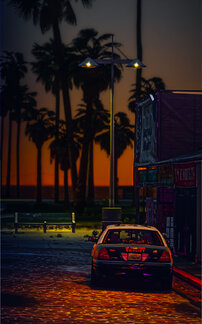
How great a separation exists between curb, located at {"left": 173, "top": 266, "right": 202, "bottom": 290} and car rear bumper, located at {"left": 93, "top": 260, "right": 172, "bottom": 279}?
1274 millimetres

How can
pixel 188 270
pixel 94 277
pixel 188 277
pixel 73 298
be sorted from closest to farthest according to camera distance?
Answer: pixel 73 298
pixel 94 277
pixel 188 277
pixel 188 270

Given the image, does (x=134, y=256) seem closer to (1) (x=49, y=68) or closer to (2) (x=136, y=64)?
(2) (x=136, y=64)

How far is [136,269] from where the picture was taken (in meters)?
13.5

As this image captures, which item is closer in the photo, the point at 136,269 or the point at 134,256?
the point at 136,269

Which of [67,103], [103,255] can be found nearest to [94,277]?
[103,255]

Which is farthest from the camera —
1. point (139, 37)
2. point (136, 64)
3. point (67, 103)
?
point (139, 37)

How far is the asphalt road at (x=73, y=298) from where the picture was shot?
34.8ft

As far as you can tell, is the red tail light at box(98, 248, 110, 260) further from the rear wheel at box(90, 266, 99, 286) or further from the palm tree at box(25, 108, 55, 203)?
the palm tree at box(25, 108, 55, 203)

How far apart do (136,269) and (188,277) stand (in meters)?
2.52

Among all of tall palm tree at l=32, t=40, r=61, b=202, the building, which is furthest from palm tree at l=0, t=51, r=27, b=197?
the building

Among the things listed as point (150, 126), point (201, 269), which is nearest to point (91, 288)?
point (201, 269)

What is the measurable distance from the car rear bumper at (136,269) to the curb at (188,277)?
127cm

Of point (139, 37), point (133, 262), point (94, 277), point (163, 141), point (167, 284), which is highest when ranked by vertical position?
point (139, 37)

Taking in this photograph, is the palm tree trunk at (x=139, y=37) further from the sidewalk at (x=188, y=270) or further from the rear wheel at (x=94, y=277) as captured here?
the rear wheel at (x=94, y=277)
